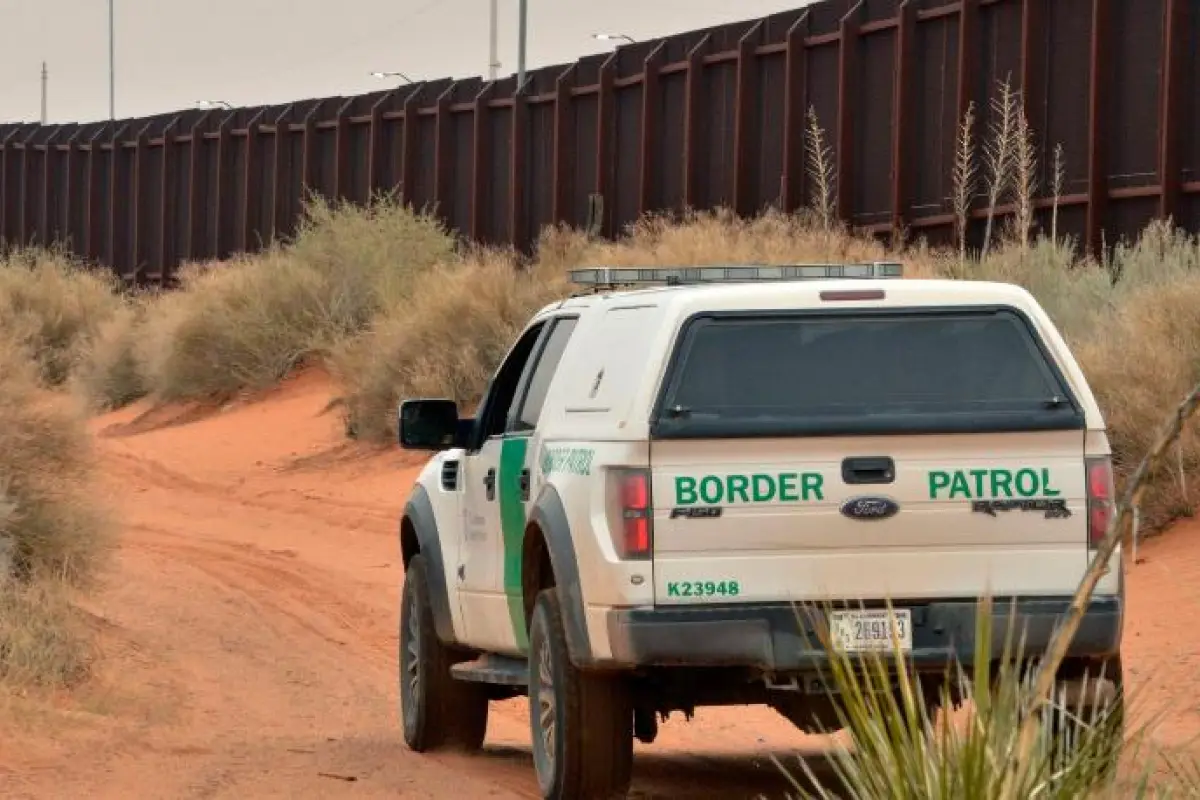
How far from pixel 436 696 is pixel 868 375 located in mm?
3305

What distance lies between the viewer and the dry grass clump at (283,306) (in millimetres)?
38375

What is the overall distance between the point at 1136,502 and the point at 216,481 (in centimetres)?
2566

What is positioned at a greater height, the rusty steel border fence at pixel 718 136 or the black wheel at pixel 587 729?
the rusty steel border fence at pixel 718 136

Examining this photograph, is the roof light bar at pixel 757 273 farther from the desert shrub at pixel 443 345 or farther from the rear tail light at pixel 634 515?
the desert shrub at pixel 443 345

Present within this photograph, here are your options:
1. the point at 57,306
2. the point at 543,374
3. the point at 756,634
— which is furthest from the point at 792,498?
the point at 57,306

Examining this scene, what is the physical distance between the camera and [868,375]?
8.92 m

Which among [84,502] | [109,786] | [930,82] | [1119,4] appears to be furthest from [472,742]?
[930,82]

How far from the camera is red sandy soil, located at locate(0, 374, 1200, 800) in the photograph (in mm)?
10656

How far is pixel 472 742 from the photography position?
1162 centimetres

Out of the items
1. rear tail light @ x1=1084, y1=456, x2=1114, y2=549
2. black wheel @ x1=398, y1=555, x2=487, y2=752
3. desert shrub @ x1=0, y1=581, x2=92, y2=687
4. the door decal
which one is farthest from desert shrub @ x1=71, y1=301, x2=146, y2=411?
rear tail light @ x1=1084, y1=456, x2=1114, y2=549

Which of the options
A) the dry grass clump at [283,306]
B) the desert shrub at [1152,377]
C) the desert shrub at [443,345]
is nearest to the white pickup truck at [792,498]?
the desert shrub at [1152,377]

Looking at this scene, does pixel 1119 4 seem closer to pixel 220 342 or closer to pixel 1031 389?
pixel 220 342

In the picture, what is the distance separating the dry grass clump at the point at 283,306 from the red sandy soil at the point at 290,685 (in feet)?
37.9

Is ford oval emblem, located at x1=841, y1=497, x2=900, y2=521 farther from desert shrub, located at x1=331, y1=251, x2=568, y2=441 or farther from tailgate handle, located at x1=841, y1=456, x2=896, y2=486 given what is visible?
desert shrub, located at x1=331, y1=251, x2=568, y2=441
